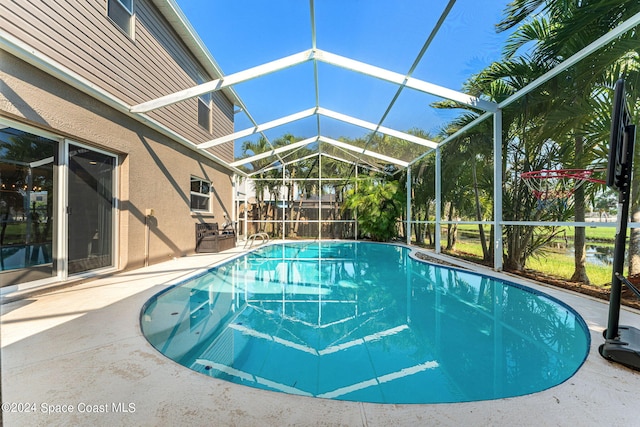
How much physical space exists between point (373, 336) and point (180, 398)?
1.90m

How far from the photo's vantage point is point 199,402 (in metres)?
1.68

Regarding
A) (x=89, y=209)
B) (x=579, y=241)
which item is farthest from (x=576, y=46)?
(x=89, y=209)

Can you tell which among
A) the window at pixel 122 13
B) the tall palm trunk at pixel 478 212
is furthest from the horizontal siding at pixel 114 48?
the tall palm trunk at pixel 478 212

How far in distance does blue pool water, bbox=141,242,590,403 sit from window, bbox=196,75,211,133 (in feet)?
17.0

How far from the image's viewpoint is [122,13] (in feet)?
17.7

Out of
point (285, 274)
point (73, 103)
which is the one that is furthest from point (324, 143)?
point (73, 103)

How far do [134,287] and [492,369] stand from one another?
447 centimetres

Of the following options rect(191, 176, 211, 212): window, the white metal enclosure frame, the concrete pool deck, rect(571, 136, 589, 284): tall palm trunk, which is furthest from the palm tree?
rect(191, 176, 211, 212): window

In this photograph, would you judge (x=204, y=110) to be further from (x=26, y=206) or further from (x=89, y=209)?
(x=26, y=206)

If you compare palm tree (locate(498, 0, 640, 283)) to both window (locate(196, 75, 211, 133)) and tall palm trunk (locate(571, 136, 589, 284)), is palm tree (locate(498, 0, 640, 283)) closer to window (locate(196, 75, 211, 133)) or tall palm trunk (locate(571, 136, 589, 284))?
tall palm trunk (locate(571, 136, 589, 284))

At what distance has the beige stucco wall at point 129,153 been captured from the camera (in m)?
3.56

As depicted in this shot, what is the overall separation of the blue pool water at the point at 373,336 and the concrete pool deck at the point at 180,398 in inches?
11.4

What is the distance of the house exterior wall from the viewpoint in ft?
11.9

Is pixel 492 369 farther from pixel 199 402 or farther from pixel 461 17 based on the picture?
pixel 461 17
